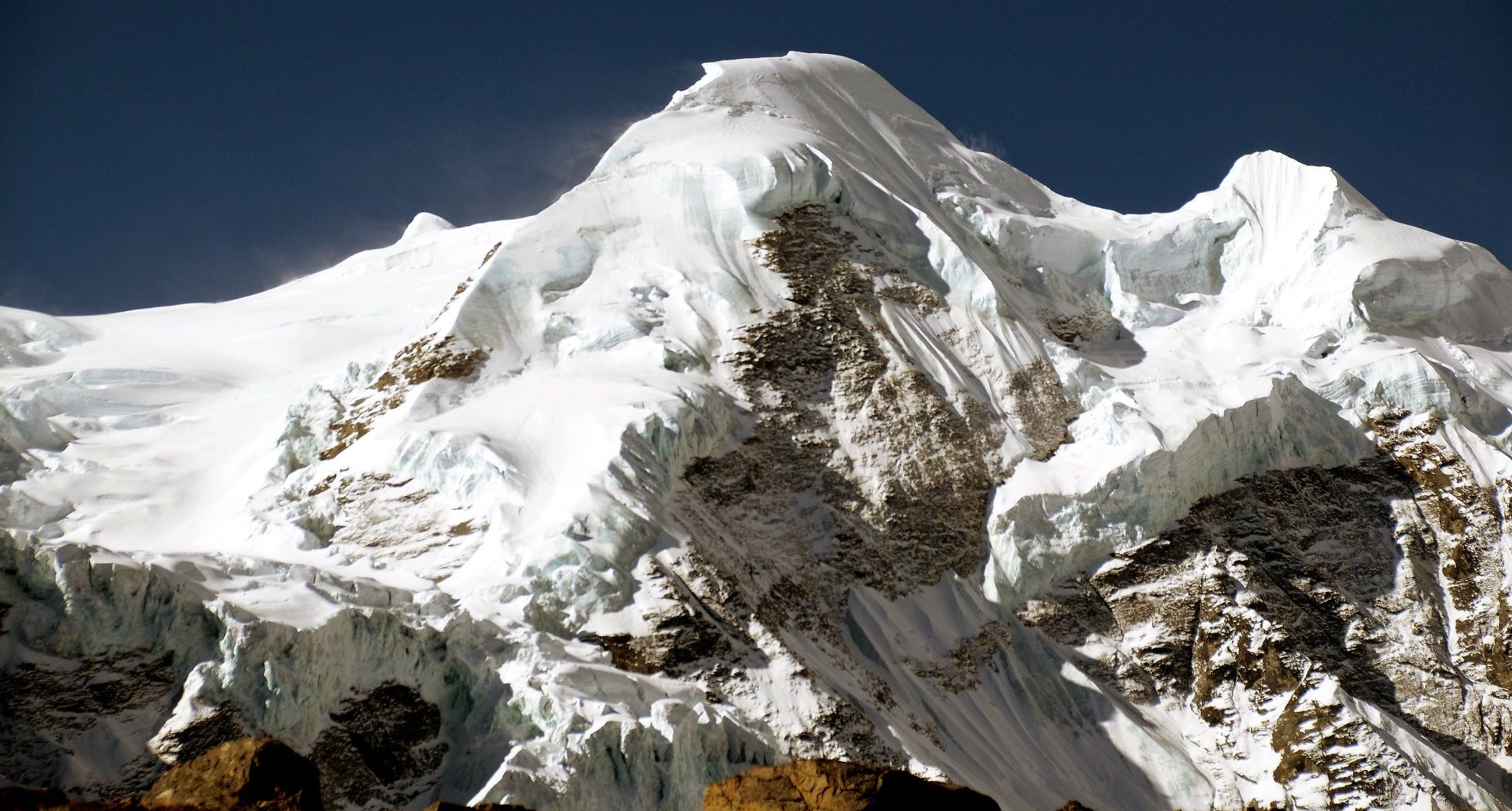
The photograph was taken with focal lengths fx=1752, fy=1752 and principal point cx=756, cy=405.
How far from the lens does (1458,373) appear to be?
78.2 metres

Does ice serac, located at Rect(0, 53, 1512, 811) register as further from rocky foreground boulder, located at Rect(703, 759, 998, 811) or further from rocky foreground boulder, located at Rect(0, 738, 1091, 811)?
rocky foreground boulder, located at Rect(703, 759, 998, 811)

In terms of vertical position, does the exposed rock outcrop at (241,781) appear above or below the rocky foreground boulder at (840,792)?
below

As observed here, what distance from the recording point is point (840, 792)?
27.1 meters

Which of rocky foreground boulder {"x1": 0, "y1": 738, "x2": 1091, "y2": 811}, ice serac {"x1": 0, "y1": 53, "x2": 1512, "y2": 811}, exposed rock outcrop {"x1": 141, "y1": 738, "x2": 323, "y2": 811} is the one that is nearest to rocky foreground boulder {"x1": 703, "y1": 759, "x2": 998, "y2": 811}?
rocky foreground boulder {"x1": 0, "y1": 738, "x2": 1091, "y2": 811}

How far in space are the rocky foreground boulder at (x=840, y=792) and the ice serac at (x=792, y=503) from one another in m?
17.1

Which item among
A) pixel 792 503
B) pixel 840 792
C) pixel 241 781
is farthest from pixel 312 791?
pixel 792 503

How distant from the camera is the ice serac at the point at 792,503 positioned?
4638 cm

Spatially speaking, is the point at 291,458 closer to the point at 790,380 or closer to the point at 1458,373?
the point at 790,380

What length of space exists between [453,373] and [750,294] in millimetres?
13052

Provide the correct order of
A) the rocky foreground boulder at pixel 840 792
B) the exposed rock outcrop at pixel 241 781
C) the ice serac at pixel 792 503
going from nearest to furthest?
the rocky foreground boulder at pixel 840 792
the exposed rock outcrop at pixel 241 781
the ice serac at pixel 792 503

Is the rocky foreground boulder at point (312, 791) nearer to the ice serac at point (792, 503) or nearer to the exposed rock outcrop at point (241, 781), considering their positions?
the exposed rock outcrop at point (241, 781)

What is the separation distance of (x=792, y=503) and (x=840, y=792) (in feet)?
121

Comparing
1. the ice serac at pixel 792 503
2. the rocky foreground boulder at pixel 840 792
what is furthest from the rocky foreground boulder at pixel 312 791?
the ice serac at pixel 792 503

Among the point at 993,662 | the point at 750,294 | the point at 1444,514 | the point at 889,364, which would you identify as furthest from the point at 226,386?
the point at 1444,514
